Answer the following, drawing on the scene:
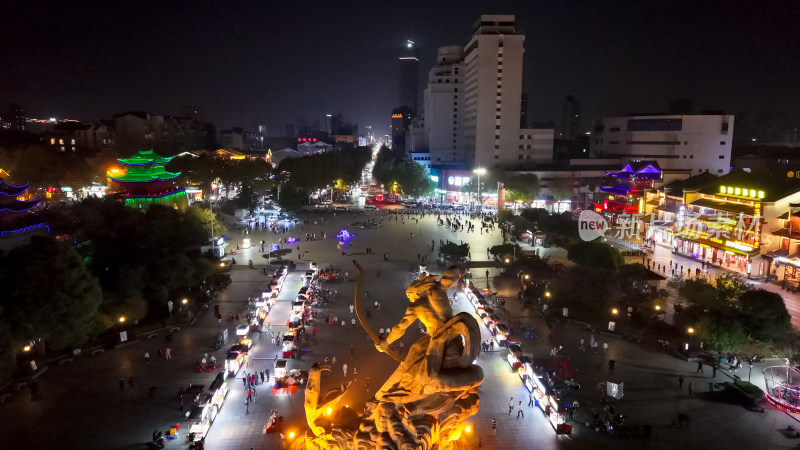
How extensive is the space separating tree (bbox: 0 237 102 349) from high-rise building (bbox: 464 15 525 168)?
63.0 meters

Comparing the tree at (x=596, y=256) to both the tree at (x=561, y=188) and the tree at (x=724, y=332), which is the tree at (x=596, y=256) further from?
the tree at (x=561, y=188)

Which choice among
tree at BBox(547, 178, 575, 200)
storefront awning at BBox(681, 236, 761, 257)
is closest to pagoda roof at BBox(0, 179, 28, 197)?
storefront awning at BBox(681, 236, 761, 257)

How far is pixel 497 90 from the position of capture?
7712 centimetres

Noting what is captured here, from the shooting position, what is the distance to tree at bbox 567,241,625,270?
1305 inches

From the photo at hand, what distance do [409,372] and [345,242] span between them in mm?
38067

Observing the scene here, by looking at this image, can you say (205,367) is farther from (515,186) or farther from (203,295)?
(515,186)

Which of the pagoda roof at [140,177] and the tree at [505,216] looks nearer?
the pagoda roof at [140,177]

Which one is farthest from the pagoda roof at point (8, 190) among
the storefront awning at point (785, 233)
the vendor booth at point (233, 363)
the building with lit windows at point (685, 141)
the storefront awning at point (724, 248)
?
the building with lit windows at point (685, 141)

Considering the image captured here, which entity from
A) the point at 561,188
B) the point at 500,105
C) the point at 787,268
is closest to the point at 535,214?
the point at 561,188

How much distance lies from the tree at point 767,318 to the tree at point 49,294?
27.7 m

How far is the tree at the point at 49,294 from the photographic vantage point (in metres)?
20.4

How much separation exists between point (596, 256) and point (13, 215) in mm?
32705

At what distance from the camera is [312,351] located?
930 inches

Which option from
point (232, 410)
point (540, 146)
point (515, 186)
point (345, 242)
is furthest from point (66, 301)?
point (540, 146)
